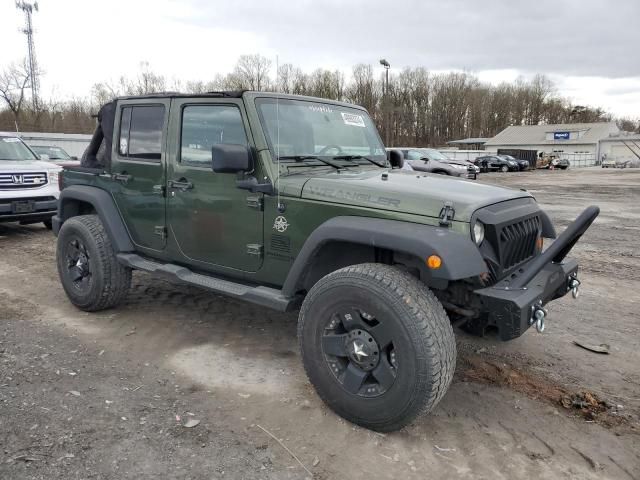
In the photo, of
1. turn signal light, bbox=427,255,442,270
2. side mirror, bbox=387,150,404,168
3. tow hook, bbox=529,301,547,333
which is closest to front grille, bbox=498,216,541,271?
tow hook, bbox=529,301,547,333

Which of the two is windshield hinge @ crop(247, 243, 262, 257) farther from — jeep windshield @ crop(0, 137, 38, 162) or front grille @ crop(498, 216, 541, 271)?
jeep windshield @ crop(0, 137, 38, 162)

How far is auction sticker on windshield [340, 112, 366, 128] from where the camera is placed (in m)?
4.27

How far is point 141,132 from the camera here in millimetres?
4465

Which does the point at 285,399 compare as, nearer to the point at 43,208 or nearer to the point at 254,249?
the point at 254,249

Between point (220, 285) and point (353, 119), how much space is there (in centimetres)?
→ 179

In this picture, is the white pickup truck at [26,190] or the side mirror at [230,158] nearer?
the side mirror at [230,158]

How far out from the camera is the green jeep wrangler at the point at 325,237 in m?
2.78

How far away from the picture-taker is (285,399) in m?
3.35

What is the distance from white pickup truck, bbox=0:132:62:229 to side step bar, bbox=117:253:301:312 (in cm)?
474

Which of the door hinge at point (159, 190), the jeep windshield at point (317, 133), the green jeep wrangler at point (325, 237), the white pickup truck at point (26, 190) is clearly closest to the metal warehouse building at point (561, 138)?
the white pickup truck at point (26, 190)

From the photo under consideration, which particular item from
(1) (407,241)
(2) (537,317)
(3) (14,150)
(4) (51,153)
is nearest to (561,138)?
(4) (51,153)

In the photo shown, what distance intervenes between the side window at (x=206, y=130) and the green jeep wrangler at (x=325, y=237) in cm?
1

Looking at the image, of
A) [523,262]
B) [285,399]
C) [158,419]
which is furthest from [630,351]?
[158,419]

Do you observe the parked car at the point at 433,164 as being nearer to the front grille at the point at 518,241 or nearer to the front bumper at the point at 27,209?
the front bumper at the point at 27,209
